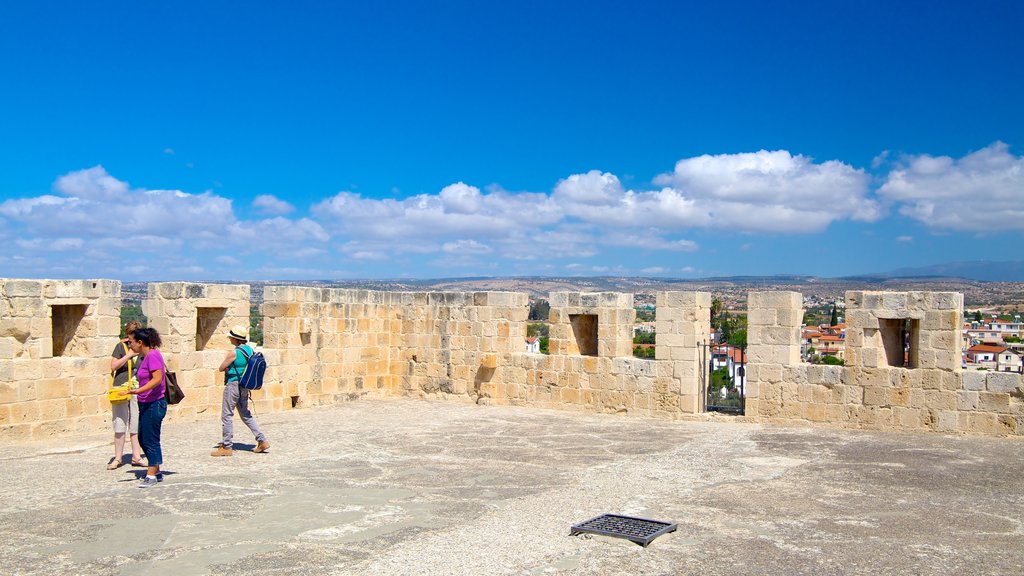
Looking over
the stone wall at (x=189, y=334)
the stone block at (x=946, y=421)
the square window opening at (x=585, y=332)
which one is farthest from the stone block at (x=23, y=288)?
the stone block at (x=946, y=421)

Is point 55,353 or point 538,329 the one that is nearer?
point 55,353

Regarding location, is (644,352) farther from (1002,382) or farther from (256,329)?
(256,329)

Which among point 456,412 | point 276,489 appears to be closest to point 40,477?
point 276,489

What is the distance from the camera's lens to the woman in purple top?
7336mm

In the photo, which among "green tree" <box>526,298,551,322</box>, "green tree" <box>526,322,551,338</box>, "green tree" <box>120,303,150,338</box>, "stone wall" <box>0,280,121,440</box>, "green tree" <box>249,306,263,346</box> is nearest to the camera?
"stone wall" <box>0,280,121,440</box>

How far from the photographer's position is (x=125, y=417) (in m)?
8.20

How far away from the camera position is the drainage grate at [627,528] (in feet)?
18.1

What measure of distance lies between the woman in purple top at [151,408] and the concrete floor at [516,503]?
0.20 meters

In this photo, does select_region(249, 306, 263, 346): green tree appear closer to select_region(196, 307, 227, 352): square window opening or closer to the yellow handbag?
select_region(196, 307, 227, 352): square window opening

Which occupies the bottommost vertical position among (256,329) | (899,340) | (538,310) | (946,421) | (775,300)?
(946,421)

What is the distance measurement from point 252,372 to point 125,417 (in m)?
1.28

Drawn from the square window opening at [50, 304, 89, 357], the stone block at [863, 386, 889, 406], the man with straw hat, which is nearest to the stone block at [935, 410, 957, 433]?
the stone block at [863, 386, 889, 406]

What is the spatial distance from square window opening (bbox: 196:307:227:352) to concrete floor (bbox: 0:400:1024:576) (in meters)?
2.10

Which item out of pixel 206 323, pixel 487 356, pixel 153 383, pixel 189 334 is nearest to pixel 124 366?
pixel 153 383
